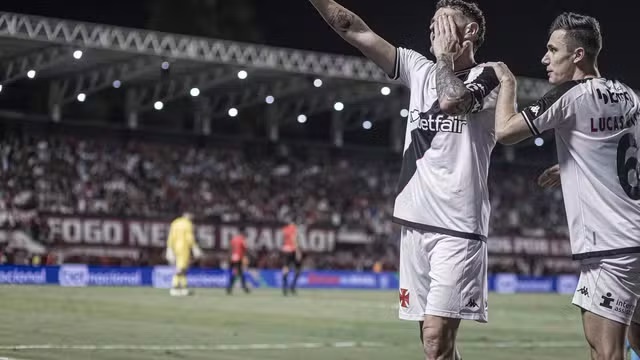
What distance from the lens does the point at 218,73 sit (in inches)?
1841

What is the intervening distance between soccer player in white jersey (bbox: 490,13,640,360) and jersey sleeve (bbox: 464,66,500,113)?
0.19 meters

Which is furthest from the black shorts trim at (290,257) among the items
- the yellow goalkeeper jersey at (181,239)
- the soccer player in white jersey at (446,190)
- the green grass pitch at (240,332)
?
the soccer player in white jersey at (446,190)

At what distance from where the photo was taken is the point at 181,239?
31281 mm

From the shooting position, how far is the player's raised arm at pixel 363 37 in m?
7.21

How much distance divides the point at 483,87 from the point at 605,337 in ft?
5.34

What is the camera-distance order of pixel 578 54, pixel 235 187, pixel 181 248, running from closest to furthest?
pixel 578 54, pixel 181 248, pixel 235 187

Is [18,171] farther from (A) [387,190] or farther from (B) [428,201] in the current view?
(B) [428,201]

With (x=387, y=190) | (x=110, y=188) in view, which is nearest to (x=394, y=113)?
(x=387, y=190)

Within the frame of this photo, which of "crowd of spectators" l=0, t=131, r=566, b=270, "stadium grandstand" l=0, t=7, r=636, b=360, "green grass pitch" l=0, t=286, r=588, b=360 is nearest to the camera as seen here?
"green grass pitch" l=0, t=286, r=588, b=360

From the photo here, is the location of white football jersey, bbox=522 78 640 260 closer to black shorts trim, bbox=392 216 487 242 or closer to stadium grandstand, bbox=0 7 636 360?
black shorts trim, bbox=392 216 487 242

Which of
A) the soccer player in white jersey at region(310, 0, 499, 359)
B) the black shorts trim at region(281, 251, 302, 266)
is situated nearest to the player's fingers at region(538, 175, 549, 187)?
the soccer player in white jersey at region(310, 0, 499, 359)

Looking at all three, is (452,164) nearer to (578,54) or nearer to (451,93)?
(451,93)

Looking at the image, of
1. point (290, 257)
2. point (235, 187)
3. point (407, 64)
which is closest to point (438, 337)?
point (407, 64)

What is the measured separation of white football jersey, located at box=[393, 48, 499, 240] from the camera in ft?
22.4
